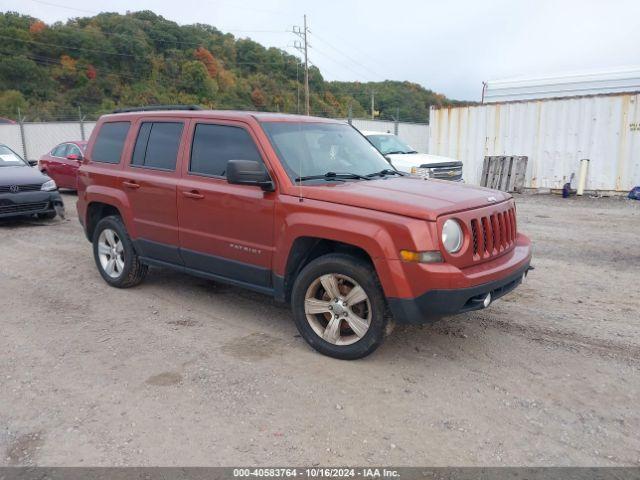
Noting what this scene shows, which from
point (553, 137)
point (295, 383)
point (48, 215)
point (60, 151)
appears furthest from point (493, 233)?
point (60, 151)

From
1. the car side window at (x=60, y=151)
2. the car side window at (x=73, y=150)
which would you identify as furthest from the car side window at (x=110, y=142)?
the car side window at (x=60, y=151)

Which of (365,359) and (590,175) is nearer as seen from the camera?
(365,359)

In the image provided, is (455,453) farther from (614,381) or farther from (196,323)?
(196,323)

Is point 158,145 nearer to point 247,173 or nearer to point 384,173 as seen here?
point 247,173

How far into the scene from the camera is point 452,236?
12.2 ft

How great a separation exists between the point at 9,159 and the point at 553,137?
1327 centimetres

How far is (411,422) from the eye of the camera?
10.7 feet

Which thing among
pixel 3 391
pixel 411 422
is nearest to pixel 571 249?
pixel 411 422

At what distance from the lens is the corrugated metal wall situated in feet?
44.5

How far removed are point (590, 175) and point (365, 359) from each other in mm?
12363

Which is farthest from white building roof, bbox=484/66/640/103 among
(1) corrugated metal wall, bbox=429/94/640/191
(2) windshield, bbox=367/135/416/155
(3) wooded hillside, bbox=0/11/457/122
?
(3) wooded hillside, bbox=0/11/457/122

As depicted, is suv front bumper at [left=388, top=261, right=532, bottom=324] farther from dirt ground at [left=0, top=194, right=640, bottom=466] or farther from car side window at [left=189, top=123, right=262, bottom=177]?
car side window at [left=189, top=123, right=262, bottom=177]

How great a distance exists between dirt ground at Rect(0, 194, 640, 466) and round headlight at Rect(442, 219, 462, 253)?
0.95 meters

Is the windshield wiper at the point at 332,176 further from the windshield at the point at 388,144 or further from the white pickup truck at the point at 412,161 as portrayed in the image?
the windshield at the point at 388,144
